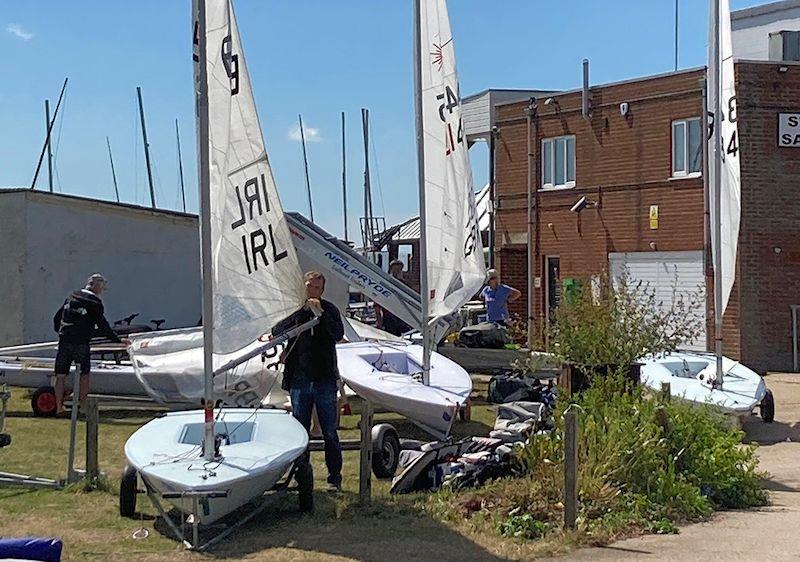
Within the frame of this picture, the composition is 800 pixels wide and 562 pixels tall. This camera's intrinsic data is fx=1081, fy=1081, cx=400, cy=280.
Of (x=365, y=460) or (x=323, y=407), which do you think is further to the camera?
(x=323, y=407)

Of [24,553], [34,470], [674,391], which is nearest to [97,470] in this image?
[34,470]

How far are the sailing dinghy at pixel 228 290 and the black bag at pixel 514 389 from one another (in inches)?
187

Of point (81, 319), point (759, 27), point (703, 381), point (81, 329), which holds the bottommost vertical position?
point (703, 381)

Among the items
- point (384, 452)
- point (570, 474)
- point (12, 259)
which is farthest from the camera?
point (12, 259)

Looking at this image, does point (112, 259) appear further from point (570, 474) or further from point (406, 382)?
point (570, 474)

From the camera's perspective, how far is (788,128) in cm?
2012

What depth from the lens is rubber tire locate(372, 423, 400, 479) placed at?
32.2 ft

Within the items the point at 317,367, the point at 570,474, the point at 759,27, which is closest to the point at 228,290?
the point at 317,367

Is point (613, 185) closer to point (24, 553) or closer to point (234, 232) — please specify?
point (234, 232)

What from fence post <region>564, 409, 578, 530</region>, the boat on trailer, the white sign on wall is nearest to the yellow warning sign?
the white sign on wall

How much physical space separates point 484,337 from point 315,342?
7.58 meters

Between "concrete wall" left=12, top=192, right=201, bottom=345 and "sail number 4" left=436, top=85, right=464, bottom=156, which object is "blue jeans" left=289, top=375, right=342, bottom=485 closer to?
"sail number 4" left=436, top=85, right=464, bottom=156

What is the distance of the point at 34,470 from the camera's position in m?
10.3

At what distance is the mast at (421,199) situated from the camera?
11.8 meters
